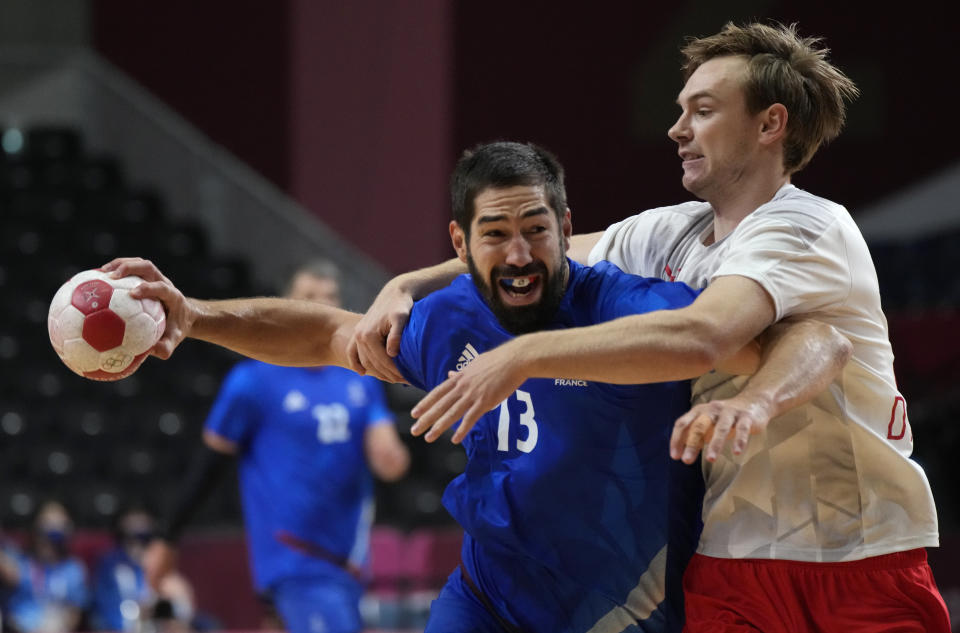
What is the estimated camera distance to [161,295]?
3.25 metres

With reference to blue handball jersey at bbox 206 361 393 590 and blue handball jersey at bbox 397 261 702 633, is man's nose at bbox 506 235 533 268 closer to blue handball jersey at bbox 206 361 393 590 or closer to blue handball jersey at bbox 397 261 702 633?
blue handball jersey at bbox 397 261 702 633

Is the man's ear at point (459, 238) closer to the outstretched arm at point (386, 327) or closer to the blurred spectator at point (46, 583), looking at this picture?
the outstretched arm at point (386, 327)

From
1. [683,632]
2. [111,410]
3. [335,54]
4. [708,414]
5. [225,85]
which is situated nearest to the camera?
[708,414]

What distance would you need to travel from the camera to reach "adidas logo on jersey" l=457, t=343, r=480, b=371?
3.22 m

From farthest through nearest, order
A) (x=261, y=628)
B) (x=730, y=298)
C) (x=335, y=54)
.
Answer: (x=335, y=54) < (x=261, y=628) < (x=730, y=298)

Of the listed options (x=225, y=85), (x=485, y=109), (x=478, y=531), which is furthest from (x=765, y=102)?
(x=225, y=85)

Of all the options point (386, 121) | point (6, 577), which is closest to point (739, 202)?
point (6, 577)

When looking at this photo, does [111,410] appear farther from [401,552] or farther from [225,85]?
[225,85]

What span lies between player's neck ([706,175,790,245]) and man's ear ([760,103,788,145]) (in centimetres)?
10

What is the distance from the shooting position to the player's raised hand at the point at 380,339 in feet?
10.9

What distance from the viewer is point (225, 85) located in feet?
42.5

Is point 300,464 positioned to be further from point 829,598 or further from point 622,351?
point 622,351

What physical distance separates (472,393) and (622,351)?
30 cm

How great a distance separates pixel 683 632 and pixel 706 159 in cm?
114
